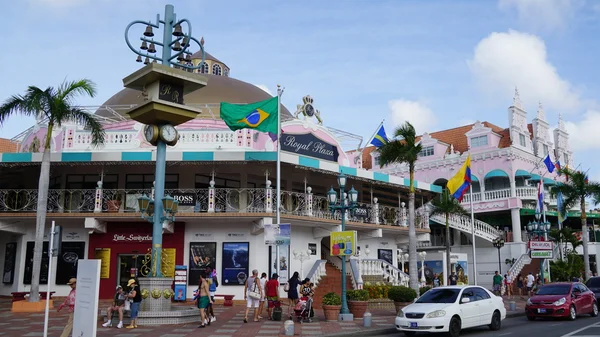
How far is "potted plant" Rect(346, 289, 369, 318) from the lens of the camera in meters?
19.5

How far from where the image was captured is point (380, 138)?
2689 cm

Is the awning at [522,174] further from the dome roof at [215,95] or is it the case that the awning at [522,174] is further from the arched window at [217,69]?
the arched window at [217,69]

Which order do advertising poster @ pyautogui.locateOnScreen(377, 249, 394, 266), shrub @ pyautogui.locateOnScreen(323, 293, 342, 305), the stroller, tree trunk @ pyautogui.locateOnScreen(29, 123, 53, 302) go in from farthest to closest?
advertising poster @ pyautogui.locateOnScreen(377, 249, 394, 266) < tree trunk @ pyautogui.locateOnScreen(29, 123, 53, 302) < shrub @ pyautogui.locateOnScreen(323, 293, 342, 305) < the stroller

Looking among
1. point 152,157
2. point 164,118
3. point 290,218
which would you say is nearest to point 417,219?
point 290,218

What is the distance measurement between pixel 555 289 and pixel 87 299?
17622 millimetres

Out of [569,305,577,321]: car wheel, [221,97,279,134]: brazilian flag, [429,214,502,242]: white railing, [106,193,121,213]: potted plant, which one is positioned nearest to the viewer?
[569,305,577,321]: car wheel

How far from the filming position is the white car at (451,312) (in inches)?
579

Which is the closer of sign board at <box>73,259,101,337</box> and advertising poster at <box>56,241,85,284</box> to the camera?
sign board at <box>73,259,101,337</box>

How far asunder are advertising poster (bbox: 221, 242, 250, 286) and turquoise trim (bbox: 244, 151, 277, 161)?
4569 millimetres

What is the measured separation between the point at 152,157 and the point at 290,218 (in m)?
6.96

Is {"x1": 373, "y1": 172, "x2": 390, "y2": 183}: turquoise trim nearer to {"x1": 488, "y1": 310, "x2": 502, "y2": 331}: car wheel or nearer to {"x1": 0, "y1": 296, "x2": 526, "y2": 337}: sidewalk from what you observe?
{"x1": 0, "y1": 296, "x2": 526, "y2": 337}: sidewalk

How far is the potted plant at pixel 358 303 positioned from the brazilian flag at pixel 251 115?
738cm

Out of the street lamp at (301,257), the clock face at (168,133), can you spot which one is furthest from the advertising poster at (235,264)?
the clock face at (168,133)

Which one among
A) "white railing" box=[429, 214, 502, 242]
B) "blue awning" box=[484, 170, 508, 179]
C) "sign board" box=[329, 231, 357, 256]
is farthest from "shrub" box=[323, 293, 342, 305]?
"blue awning" box=[484, 170, 508, 179]
